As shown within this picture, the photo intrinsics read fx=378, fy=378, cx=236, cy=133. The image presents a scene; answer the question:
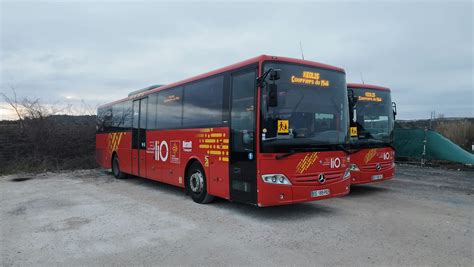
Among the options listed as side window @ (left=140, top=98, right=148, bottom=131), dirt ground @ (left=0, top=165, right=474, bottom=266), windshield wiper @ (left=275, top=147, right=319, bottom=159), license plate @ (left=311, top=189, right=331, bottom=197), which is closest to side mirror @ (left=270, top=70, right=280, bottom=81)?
windshield wiper @ (left=275, top=147, right=319, bottom=159)

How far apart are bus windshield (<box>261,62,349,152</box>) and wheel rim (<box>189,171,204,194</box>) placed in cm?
253

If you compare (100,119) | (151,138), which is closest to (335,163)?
(151,138)

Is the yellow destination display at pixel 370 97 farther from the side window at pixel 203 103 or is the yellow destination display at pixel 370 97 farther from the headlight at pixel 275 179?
the headlight at pixel 275 179

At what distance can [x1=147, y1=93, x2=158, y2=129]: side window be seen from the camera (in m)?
11.6

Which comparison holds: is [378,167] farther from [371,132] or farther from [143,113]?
[143,113]

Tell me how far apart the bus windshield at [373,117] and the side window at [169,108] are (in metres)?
4.71

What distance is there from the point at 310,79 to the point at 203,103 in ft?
8.87

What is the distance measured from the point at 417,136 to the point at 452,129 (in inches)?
189

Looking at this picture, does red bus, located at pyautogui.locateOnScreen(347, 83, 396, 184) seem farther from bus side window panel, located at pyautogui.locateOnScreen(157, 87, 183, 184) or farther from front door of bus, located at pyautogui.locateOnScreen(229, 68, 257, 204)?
bus side window panel, located at pyautogui.locateOnScreen(157, 87, 183, 184)

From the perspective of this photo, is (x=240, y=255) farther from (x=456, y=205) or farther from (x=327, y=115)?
(x=456, y=205)

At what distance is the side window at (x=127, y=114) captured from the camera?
13328 millimetres

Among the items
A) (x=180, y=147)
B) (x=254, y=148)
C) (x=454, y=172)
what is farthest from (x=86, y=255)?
(x=454, y=172)

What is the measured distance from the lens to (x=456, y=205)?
863 cm

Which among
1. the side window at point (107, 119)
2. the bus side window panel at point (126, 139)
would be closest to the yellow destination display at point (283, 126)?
the bus side window panel at point (126, 139)
